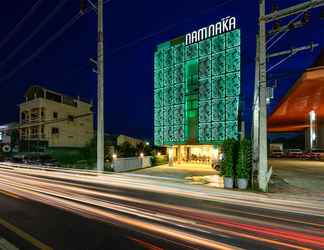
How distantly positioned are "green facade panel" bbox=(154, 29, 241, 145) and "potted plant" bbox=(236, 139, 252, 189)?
1912 cm

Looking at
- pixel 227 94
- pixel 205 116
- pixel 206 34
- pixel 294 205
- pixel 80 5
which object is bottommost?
pixel 294 205

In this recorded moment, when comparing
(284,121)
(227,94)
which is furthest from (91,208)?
(284,121)

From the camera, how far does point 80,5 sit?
72.1ft

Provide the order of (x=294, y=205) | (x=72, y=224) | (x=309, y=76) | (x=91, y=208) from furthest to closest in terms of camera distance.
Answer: (x=309, y=76)
(x=294, y=205)
(x=91, y=208)
(x=72, y=224)

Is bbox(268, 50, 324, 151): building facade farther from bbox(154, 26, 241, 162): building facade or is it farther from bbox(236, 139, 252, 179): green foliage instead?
bbox(236, 139, 252, 179): green foliage

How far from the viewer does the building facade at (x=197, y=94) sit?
128ft

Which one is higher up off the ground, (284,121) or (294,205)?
(284,121)

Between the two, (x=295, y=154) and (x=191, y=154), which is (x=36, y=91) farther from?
(x=295, y=154)

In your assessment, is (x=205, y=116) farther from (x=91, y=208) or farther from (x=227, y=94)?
(x=91, y=208)

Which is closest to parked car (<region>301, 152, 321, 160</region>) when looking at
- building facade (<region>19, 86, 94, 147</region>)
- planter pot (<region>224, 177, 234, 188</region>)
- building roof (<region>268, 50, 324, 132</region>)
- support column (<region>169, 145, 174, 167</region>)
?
building roof (<region>268, 50, 324, 132</region>)

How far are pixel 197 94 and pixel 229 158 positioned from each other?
24.9 m

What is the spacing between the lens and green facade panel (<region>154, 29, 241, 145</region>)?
128 ft

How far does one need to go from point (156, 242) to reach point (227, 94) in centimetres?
3387

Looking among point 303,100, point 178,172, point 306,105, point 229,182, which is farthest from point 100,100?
point 306,105
